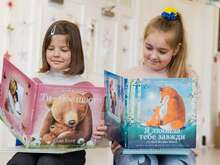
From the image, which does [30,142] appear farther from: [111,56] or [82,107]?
[111,56]

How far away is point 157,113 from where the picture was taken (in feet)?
3.11

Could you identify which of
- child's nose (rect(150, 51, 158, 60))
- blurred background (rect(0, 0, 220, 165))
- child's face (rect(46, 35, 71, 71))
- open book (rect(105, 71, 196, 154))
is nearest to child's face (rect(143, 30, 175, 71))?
child's nose (rect(150, 51, 158, 60))

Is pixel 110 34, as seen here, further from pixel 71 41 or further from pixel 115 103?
pixel 115 103

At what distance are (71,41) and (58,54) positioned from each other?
2.1 inches

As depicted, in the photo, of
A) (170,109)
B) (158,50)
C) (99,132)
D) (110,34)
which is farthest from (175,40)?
(110,34)

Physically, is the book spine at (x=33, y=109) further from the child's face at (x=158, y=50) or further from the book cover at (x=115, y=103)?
the child's face at (x=158, y=50)

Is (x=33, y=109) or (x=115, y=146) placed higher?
(x=33, y=109)

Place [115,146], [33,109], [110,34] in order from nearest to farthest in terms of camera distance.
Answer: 1. [33,109]
2. [115,146]
3. [110,34]

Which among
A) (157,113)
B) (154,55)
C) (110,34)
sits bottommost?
(157,113)

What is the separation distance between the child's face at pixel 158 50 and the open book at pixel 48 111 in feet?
0.61

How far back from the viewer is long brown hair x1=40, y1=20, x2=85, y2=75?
1.07m

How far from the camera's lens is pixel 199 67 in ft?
11.9

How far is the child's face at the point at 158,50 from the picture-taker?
3.42 ft

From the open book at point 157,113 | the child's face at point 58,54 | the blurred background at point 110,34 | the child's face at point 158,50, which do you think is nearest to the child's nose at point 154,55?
the child's face at point 158,50
